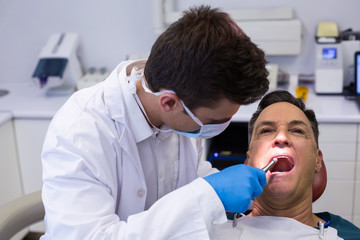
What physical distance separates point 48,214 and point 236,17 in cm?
189

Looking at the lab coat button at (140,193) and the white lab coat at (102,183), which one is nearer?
the white lab coat at (102,183)

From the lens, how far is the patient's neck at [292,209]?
1.57m

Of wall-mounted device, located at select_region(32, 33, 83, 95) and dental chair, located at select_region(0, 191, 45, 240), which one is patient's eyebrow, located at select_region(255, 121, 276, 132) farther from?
wall-mounted device, located at select_region(32, 33, 83, 95)

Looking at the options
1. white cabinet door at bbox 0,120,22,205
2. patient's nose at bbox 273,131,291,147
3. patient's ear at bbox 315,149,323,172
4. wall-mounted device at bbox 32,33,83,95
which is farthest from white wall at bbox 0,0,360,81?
patient's nose at bbox 273,131,291,147

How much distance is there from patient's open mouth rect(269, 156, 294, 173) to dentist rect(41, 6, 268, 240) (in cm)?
30

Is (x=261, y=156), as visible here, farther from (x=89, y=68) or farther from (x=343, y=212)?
(x=89, y=68)

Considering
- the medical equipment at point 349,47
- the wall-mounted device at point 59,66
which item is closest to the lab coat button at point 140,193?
the wall-mounted device at point 59,66

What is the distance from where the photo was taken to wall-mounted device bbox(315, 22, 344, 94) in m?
2.67

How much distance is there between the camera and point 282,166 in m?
1.65

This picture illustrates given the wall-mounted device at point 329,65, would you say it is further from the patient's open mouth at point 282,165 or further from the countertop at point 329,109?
the patient's open mouth at point 282,165

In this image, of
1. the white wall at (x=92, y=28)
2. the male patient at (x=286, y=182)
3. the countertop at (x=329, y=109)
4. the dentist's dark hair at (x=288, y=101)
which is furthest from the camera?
the white wall at (x=92, y=28)

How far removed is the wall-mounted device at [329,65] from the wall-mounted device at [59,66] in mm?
1499

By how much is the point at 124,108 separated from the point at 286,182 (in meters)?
0.61

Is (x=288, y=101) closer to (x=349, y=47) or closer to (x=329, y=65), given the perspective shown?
(x=329, y=65)
